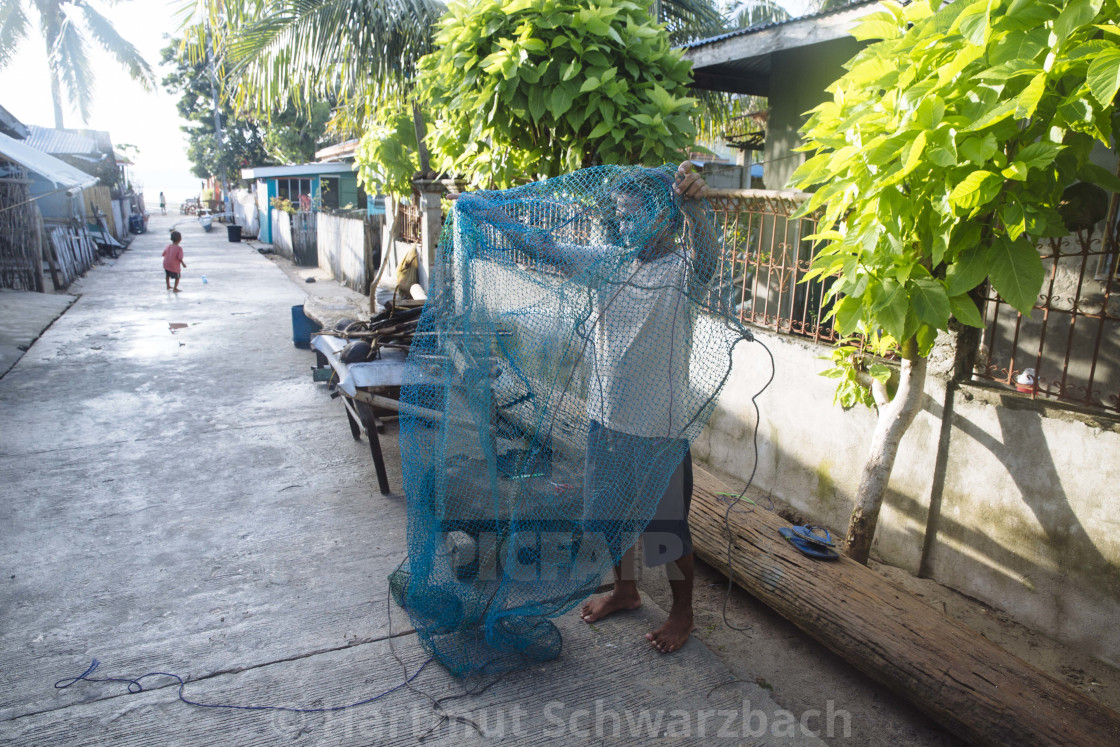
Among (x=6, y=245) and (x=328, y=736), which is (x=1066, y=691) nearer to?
(x=328, y=736)

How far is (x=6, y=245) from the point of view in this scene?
479 inches

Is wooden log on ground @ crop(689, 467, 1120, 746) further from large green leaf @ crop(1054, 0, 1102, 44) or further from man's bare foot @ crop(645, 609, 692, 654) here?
large green leaf @ crop(1054, 0, 1102, 44)

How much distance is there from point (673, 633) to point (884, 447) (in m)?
1.42

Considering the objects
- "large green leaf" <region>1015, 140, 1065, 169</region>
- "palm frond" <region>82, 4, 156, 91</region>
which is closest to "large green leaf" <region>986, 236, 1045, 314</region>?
"large green leaf" <region>1015, 140, 1065, 169</region>

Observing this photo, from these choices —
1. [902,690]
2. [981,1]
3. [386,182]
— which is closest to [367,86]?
[386,182]

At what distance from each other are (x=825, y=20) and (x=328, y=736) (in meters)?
5.69

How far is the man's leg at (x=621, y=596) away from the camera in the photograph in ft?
10.9

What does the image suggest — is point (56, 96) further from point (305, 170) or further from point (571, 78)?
point (571, 78)

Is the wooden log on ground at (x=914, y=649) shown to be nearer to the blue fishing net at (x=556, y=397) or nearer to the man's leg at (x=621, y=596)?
the man's leg at (x=621, y=596)

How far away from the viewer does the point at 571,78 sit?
13.3ft

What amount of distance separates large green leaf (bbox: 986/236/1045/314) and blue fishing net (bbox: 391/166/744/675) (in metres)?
0.97

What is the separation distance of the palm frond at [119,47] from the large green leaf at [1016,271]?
37.9m

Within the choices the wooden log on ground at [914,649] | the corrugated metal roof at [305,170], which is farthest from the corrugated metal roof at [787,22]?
the corrugated metal roof at [305,170]

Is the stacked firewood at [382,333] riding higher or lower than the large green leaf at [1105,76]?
lower
